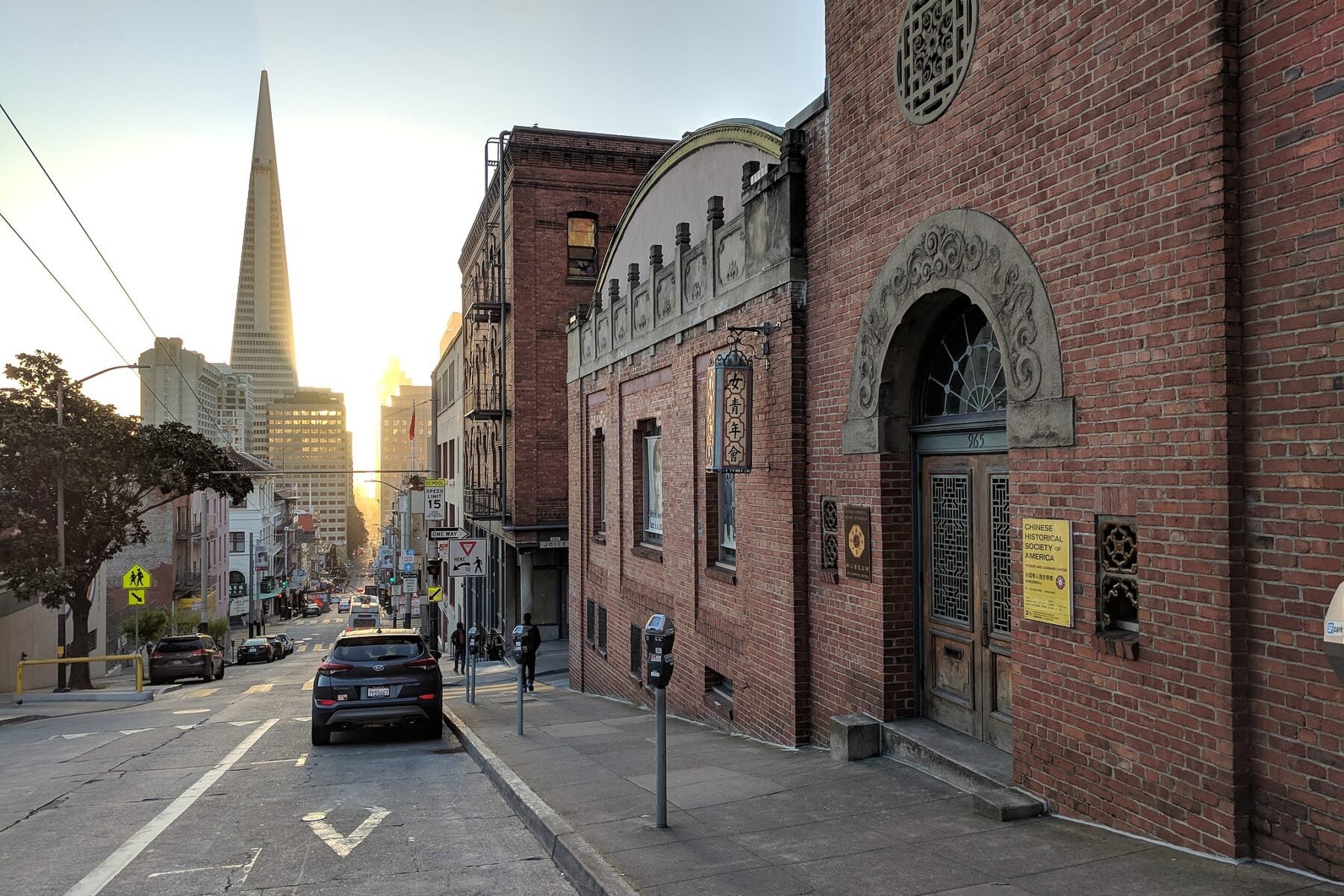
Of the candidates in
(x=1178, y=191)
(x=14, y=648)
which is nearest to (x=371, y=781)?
(x=1178, y=191)

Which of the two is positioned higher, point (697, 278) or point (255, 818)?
point (697, 278)

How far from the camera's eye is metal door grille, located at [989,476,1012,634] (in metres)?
7.09

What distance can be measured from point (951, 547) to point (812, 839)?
2814 millimetres

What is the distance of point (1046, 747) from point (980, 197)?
12.7 ft

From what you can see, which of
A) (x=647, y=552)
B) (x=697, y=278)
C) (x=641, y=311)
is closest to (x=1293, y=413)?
(x=697, y=278)

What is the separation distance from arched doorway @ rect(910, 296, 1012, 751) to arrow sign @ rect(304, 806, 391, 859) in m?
4.70

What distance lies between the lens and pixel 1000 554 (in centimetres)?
716

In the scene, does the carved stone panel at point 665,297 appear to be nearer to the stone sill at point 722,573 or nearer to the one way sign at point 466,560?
the stone sill at point 722,573

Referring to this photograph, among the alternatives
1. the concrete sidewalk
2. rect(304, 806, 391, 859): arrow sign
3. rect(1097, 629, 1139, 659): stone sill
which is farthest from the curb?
rect(1097, 629, 1139, 659): stone sill

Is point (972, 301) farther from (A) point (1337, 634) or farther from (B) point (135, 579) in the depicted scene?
(B) point (135, 579)

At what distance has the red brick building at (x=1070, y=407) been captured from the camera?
4719mm

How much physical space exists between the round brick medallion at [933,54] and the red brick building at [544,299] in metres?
21.4

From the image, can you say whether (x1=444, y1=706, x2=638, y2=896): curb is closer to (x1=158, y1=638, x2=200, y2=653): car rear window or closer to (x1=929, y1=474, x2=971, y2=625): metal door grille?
(x1=929, y1=474, x2=971, y2=625): metal door grille

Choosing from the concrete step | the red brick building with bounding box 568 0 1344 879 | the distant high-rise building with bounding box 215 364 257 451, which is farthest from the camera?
the distant high-rise building with bounding box 215 364 257 451
